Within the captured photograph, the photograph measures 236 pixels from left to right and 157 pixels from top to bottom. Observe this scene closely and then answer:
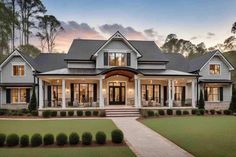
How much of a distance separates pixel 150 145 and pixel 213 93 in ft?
73.5

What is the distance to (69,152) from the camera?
37.4 ft

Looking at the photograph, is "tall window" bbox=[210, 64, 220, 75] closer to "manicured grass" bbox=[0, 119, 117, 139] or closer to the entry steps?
the entry steps

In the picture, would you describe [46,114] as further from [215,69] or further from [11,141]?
[215,69]

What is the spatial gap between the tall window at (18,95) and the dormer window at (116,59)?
964cm

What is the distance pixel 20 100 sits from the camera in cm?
3134

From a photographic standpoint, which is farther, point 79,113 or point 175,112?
point 175,112

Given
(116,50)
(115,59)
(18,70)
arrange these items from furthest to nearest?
(18,70) < (115,59) < (116,50)

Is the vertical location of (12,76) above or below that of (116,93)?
above

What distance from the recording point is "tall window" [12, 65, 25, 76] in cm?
3154

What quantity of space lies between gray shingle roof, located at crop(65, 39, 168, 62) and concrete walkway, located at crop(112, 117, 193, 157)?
51.3 ft

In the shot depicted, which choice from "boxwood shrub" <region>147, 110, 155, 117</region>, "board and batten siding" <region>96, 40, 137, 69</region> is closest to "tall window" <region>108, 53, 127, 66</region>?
"board and batten siding" <region>96, 40, 137, 69</region>

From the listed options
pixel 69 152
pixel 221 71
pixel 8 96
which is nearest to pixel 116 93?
pixel 8 96

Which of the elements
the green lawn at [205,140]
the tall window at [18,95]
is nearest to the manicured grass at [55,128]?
the green lawn at [205,140]

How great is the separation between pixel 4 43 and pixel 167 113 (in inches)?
1088
